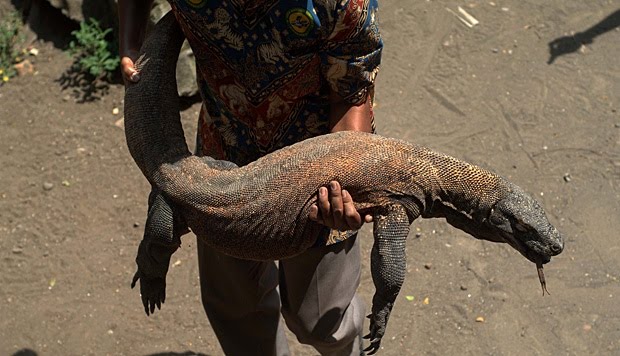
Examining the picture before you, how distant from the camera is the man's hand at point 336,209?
2.73 metres

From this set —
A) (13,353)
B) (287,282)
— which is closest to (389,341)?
(287,282)

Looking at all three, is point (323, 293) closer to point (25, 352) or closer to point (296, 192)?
point (296, 192)

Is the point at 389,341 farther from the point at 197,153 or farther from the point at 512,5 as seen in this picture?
the point at 512,5

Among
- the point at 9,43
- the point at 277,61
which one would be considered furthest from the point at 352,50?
the point at 9,43

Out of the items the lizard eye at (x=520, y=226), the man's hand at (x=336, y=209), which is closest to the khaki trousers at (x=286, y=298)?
the man's hand at (x=336, y=209)

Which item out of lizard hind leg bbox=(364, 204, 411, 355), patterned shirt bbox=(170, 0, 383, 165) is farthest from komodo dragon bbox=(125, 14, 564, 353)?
patterned shirt bbox=(170, 0, 383, 165)

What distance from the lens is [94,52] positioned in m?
6.27

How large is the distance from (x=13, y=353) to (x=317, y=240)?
2.28m

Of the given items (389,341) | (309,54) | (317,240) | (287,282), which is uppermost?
(309,54)

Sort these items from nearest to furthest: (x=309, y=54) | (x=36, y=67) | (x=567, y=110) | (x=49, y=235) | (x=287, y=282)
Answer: (x=309, y=54), (x=287, y=282), (x=49, y=235), (x=567, y=110), (x=36, y=67)

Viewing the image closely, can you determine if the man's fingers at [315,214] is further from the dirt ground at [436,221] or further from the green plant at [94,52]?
the green plant at [94,52]

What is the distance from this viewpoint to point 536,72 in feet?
20.0

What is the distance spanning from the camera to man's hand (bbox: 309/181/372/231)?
2.73 metres

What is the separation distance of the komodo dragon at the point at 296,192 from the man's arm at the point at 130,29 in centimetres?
7
